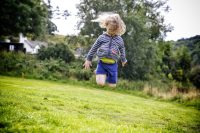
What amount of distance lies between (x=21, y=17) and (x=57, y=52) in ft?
16.7

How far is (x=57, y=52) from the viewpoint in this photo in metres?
30.6

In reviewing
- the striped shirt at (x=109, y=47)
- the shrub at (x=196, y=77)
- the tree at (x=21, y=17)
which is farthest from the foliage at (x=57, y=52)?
the striped shirt at (x=109, y=47)

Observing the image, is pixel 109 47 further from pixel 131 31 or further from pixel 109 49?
pixel 131 31

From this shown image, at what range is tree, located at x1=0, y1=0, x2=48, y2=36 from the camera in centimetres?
2964

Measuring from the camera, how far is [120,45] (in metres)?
6.34

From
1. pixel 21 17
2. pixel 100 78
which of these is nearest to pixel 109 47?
pixel 100 78

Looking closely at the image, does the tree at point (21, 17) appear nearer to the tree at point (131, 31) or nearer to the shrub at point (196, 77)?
the tree at point (131, 31)

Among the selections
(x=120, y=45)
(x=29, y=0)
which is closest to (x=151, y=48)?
(x=29, y=0)

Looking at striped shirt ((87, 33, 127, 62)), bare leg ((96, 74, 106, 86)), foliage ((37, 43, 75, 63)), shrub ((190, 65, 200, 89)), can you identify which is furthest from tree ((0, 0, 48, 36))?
bare leg ((96, 74, 106, 86))

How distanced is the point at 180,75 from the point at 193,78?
401 inches

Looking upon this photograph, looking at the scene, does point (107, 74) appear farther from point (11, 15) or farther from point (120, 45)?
point (11, 15)

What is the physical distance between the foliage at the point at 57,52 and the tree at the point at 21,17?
2.84 metres

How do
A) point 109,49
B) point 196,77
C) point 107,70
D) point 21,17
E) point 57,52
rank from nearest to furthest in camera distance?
point 109,49
point 107,70
point 57,52
point 21,17
point 196,77

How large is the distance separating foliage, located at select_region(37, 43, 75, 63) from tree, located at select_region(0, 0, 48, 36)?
2.84m
